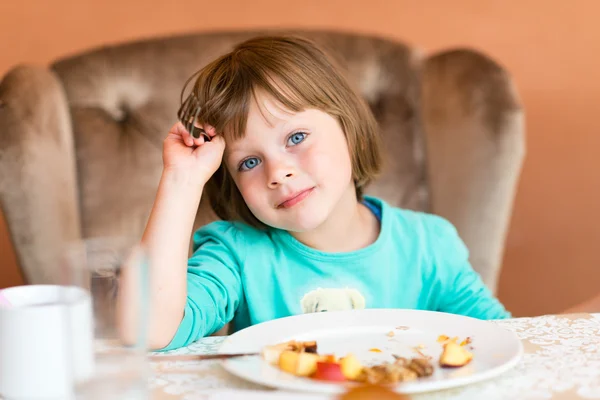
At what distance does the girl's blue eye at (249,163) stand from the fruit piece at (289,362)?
0.45 m

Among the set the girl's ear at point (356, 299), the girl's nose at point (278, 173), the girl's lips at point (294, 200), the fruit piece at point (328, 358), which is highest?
the girl's nose at point (278, 173)

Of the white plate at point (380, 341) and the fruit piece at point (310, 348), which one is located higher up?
the fruit piece at point (310, 348)

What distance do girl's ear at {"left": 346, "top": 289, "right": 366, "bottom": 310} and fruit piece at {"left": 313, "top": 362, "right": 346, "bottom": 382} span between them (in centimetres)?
51

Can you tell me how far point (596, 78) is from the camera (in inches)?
85.6

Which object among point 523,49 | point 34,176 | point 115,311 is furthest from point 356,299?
point 523,49

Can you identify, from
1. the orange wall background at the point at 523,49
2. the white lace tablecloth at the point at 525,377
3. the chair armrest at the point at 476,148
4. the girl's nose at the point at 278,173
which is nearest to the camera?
the white lace tablecloth at the point at 525,377

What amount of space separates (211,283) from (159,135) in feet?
2.75

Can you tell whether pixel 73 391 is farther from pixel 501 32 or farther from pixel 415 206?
pixel 501 32

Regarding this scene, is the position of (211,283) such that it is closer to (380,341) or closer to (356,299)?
(356,299)

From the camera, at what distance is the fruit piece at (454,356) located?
2.49 feet

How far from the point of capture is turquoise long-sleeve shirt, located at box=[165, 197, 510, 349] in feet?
4.03

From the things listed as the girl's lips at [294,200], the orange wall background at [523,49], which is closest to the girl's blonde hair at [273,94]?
the girl's lips at [294,200]

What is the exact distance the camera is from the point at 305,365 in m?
0.73

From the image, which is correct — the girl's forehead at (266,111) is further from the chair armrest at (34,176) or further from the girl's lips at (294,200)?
the chair armrest at (34,176)
